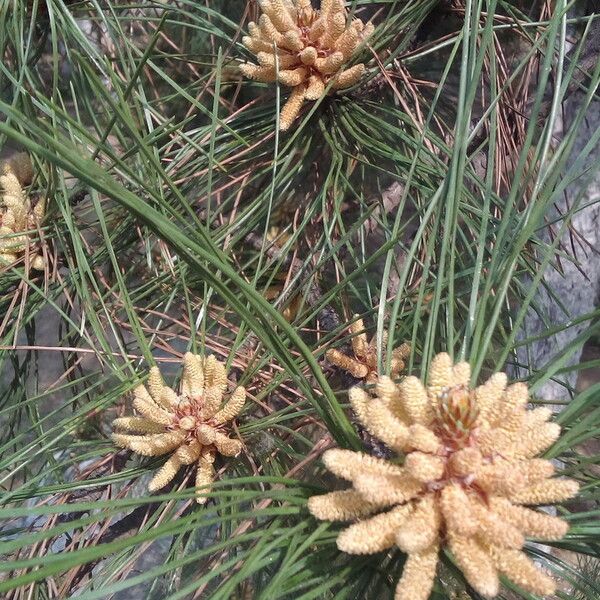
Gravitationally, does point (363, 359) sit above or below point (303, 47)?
below

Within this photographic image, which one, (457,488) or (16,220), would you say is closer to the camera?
(457,488)

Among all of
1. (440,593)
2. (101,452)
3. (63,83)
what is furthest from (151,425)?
(63,83)

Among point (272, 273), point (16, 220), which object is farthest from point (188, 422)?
point (16, 220)

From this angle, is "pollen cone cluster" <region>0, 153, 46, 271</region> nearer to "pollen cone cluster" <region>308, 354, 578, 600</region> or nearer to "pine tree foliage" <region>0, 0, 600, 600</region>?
"pine tree foliage" <region>0, 0, 600, 600</region>

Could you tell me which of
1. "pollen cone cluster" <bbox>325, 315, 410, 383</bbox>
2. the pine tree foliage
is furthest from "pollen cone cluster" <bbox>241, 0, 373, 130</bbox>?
"pollen cone cluster" <bbox>325, 315, 410, 383</bbox>

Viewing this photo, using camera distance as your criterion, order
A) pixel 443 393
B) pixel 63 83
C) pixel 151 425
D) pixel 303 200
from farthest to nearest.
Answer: pixel 63 83, pixel 303 200, pixel 151 425, pixel 443 393

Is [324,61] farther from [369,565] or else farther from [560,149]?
[369,565]

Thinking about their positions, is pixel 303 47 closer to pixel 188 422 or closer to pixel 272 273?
pixel 272 273
